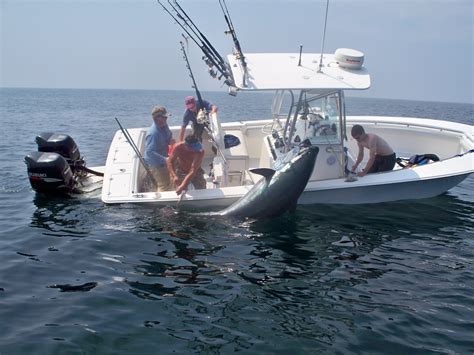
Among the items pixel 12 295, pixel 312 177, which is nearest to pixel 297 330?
pixel 12 295

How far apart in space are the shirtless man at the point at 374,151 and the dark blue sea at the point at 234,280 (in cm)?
82

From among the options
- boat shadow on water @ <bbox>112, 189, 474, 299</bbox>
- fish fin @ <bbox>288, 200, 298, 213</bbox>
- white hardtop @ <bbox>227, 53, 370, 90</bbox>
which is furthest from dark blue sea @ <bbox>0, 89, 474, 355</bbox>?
white hardtop @ <bbox>227, 53, 370, 90</bbox>

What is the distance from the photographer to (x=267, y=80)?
8.41 metres

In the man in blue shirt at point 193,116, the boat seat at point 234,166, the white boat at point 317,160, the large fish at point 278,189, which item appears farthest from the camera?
the man in blue shirt at point 193,116

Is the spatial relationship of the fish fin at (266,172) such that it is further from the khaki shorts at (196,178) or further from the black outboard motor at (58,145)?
the black outboard motor at (58,145)

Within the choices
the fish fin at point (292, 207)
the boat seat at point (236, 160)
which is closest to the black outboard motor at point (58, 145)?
the boat seat at point (236, 160)

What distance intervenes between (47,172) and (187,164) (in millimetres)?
2622

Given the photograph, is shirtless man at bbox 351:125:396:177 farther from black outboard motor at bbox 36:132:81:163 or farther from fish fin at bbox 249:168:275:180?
black outboard motor at bbox 36:132:81:163

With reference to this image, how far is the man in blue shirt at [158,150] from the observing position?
9.09 metres

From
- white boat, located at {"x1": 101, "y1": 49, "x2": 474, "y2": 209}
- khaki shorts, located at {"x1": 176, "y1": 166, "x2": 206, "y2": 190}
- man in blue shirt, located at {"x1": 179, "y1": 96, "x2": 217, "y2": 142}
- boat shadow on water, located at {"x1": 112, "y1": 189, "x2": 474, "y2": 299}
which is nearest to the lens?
boat shadow on water, located at {"x1": 112, "y1": 189, "x2": 474, "y2": 299}

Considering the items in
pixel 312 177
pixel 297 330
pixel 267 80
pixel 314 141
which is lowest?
pixel 297 330

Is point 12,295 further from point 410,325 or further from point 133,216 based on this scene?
point 410,325

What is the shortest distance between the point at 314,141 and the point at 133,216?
11.9 ft

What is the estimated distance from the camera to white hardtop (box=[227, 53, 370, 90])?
8.29m
